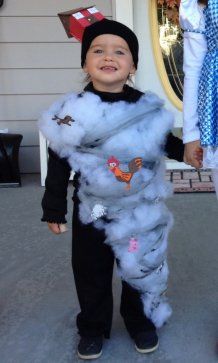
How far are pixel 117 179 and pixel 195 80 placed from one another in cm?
47

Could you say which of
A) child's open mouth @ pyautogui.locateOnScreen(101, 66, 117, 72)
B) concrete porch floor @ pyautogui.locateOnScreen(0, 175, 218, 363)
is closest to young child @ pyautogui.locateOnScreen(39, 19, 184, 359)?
child's open mouth @ pyautogui.locateOnScreen(101, 66, 117, 72)

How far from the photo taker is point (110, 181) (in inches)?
75.7

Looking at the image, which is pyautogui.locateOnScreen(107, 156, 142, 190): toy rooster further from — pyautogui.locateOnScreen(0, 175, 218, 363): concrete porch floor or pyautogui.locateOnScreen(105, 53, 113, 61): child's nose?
pyautogui.locateOnScreen(0, 175, 218, 363): concrete porch floor

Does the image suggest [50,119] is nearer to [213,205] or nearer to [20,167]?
[213,205]

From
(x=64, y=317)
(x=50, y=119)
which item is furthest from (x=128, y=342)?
(x=50, y=119)

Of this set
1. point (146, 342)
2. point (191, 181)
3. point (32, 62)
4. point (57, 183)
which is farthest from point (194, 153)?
point (32, 62)

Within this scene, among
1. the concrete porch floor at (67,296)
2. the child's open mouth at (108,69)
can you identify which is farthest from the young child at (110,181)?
the concrete porch floor at (67,296)

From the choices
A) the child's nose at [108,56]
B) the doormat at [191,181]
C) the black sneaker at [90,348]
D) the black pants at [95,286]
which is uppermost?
the child's nose at [108,56]

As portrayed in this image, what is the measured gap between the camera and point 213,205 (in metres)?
3.96

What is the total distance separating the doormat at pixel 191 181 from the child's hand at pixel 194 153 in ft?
7.80

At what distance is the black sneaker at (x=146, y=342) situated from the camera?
2.09 meters

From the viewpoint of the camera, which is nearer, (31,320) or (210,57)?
(210,57)

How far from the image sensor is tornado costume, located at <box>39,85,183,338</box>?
75.7 inches

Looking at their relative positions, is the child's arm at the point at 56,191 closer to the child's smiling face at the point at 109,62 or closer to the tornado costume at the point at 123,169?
the tornado costume at the point at 123,169
